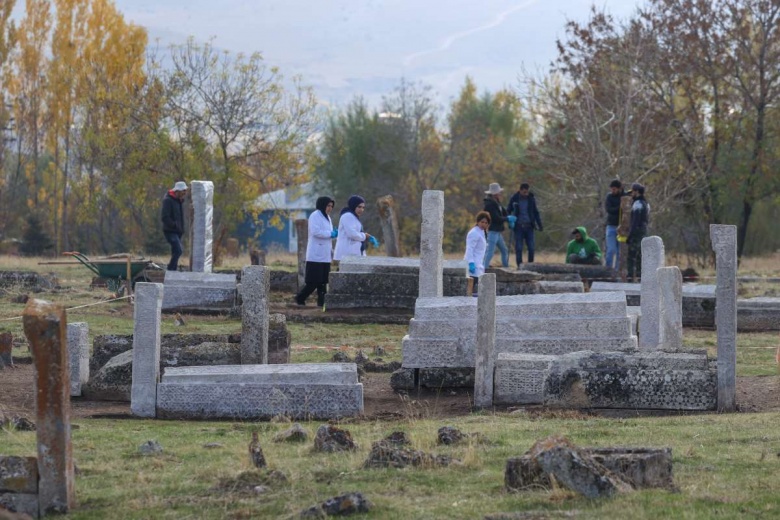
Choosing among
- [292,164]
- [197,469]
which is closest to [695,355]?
[197,469]

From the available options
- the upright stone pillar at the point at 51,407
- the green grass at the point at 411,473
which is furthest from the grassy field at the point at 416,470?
the upright stone pillar at the point at 51,407

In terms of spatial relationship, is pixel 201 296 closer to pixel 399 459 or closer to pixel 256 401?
pixel 256 401

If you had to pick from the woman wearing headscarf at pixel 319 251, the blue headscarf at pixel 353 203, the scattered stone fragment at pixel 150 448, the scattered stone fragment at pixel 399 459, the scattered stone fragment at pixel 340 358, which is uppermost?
the blue headscarf at pixel 353 203

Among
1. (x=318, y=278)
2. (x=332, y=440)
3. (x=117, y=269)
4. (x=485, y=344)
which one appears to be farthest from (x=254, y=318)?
(x=117, y=269)

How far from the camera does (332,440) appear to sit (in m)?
8.09

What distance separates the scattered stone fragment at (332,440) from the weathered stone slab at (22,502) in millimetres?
2062

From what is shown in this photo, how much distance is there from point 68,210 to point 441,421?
43.5 m

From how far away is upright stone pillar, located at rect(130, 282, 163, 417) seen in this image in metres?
10.5

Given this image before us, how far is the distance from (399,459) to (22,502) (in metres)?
2.24

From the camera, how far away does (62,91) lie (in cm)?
4719

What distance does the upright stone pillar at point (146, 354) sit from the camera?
10461 mm

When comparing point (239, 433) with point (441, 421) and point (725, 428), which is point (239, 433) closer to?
point (441, 421)

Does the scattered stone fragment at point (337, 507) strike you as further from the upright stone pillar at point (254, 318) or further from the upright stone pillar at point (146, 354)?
the upright stone pillar at point (254, 318)

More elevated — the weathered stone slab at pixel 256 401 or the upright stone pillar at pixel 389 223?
the upright stone pillar at pixel 389 223
